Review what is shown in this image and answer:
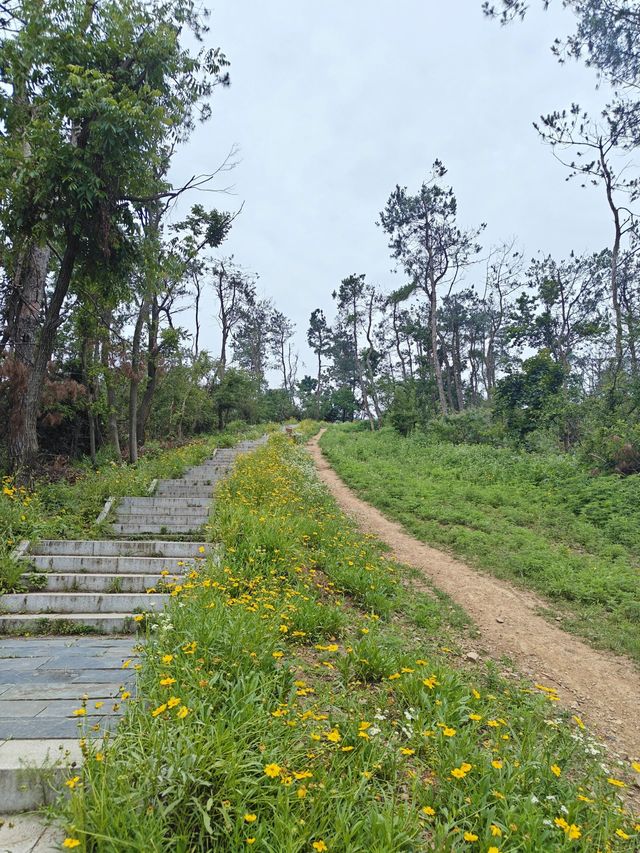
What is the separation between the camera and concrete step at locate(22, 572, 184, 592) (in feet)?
14.6

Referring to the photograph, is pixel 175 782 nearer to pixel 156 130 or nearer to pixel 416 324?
pixel 156 130

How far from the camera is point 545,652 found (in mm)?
4117

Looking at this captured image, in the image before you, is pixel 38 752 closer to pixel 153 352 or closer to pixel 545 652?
pixel 545 652

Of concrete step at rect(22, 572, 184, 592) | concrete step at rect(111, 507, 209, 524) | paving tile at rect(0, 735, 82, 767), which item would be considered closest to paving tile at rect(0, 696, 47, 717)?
paving tile at rect(0, 735, 82, 767)

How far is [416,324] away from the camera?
104 feet

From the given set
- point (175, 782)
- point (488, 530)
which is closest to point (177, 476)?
point (488, 530)

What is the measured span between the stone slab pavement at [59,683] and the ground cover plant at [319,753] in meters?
0.15

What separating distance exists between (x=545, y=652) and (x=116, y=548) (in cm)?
469

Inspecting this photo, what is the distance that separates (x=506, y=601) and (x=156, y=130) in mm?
7404

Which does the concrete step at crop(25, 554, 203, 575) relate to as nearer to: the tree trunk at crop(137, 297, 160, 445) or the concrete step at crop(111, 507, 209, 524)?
the concrete step at crop(111, 507, 209, 524)

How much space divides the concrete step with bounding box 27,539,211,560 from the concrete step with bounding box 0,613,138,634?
4.42 feet

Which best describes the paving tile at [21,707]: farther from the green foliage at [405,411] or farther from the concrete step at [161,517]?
the green foliage at [405,411]

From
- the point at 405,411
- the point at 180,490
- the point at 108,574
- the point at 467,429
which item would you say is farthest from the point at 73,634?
the point at 405,411

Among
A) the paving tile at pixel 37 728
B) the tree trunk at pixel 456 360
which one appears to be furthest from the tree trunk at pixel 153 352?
the tree trunk at pixel 456 360
